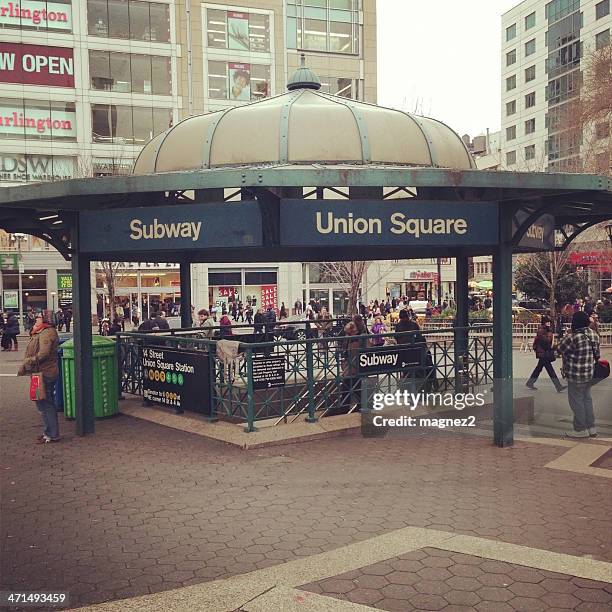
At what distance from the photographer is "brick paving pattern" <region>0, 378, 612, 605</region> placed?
5.05 metres

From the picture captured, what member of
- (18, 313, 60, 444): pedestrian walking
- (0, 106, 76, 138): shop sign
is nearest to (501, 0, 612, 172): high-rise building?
(0, 106, 76, 138): shop sign

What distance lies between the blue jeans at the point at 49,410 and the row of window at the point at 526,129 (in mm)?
65316

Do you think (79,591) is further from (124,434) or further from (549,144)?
(549,144)

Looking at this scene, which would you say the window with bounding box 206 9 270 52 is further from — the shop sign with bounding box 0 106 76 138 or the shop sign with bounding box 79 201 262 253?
the shop sign with bounding box 79 201 262 253

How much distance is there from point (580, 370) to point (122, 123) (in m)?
37.6

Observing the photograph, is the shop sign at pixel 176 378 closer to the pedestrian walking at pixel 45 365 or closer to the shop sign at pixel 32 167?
the pedestrian walking at pixel 45 365

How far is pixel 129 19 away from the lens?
41.3m

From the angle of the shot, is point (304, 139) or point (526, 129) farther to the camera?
point (526, 129)

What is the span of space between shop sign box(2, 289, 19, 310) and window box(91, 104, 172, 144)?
11.1m

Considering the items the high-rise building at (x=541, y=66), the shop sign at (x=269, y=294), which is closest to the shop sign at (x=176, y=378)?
the shop sign at (x=269, y=294)

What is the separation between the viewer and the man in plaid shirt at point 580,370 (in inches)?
359

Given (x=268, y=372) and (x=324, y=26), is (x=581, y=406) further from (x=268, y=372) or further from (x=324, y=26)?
(x=324, y=26)

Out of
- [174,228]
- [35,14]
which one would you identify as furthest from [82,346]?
[35,14]

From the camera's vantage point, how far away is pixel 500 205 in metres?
8.60
